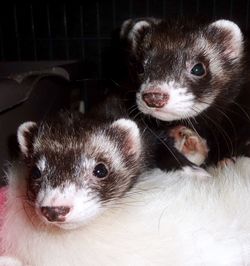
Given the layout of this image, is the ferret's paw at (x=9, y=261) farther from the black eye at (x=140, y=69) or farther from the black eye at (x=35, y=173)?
the black eye at (x=140, y=69)

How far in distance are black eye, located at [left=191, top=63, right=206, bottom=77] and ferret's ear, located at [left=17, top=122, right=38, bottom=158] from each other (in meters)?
0.49

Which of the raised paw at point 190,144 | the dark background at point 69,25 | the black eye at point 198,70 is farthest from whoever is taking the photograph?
the dark background at point 69,25

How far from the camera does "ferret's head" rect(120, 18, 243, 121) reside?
132 cm

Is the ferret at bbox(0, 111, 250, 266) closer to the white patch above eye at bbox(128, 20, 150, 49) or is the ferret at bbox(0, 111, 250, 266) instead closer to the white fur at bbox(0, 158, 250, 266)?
the white fur at bbox(0, 158, 250, 266)

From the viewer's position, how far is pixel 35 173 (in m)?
1.21

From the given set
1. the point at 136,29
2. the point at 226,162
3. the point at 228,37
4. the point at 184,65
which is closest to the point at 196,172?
the point at 226,162

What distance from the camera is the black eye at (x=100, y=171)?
4.04 ft

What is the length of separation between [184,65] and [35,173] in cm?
54

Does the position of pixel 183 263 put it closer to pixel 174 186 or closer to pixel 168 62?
pixel 174 186

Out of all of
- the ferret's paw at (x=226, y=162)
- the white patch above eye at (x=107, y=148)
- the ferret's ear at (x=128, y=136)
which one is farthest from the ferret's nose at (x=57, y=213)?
the ferret's paw at (x=226, y=162)

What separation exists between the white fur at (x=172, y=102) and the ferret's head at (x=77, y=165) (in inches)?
3.1

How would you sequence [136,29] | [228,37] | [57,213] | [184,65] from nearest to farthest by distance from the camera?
[57,213] < [184,65] < [228,37] < [136,29]

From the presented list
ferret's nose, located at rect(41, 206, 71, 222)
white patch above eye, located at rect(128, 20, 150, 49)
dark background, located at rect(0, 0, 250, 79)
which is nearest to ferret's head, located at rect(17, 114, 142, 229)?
ferret's nose, located at rect(41, 206, 71, 222)

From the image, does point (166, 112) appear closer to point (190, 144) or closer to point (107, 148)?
point (107, 148)
